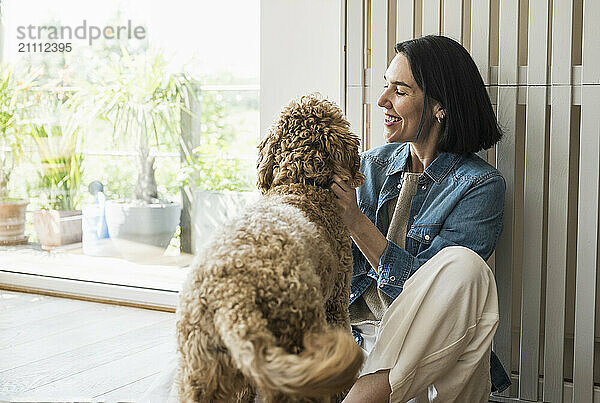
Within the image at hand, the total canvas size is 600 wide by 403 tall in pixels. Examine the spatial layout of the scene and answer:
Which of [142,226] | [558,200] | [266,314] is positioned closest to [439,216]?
[558,200]

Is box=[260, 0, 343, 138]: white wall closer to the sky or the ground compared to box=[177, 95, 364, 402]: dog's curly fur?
closer to the sky

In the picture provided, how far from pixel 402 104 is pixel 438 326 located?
659 mm

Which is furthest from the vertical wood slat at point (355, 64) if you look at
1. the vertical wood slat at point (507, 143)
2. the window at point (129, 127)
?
the window at point (129, 127)

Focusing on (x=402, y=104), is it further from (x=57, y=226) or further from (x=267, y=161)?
(x=57, y=226)

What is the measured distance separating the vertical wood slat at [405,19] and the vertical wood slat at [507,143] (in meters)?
0.28

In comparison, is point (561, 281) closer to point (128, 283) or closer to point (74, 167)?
point (128, 283)

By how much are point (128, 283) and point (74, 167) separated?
0.65 meters

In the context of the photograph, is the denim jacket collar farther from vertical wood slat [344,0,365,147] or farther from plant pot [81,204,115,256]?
plant pot [81,204,115,256]

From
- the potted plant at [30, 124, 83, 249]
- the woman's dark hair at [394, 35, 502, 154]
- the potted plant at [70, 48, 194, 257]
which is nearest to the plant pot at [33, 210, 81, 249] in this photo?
the potted plant at [30, 124, 83, 249]

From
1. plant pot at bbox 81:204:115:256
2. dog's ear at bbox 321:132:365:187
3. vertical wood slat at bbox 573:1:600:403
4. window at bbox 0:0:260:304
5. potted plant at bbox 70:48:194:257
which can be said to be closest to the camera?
dog's ear at bbox 321:132:365:187

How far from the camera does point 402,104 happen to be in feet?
6.75

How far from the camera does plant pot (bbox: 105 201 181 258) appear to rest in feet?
11.1

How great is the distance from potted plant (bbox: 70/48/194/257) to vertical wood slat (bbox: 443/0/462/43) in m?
1.42

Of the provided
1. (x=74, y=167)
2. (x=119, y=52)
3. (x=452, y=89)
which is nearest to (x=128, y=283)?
(x=74, y=167)
